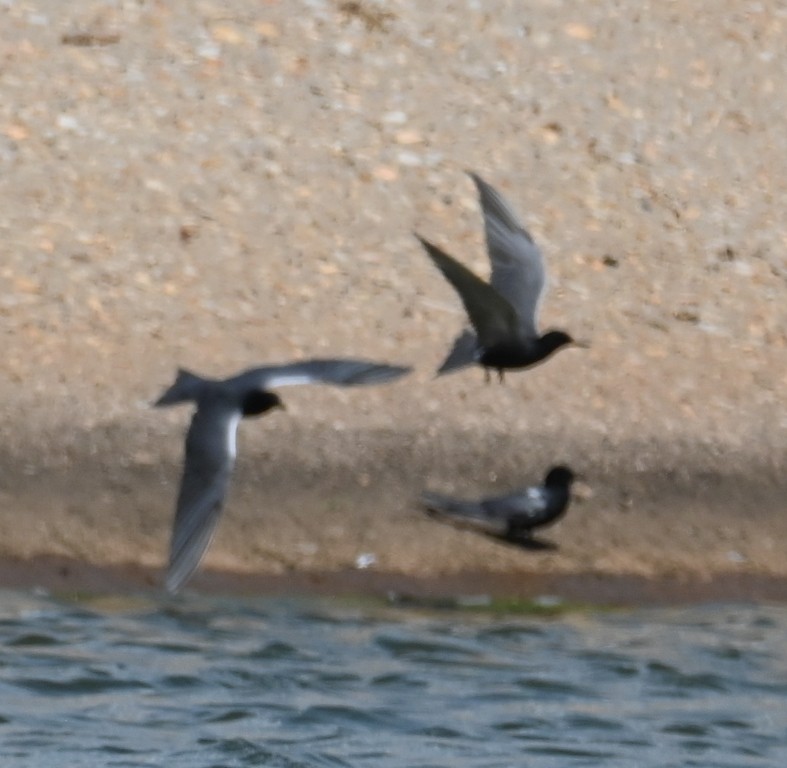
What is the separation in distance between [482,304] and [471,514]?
2.45 feet

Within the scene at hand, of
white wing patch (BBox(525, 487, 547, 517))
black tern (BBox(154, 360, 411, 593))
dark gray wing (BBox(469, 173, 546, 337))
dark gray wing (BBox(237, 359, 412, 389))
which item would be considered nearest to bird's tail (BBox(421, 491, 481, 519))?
white wing patch (BBox(525, 487, 547, 517))

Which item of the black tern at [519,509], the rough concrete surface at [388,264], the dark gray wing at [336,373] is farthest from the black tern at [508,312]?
the rough concrete surface at [388,264]

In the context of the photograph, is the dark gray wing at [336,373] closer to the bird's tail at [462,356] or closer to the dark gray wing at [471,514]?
the bird's tail at [462,356]

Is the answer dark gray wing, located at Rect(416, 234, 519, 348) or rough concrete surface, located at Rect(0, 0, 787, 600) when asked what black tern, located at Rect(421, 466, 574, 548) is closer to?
dark gray wing, located at Rect(416, 234, 519, 348)

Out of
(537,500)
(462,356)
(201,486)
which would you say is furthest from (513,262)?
(201,486)

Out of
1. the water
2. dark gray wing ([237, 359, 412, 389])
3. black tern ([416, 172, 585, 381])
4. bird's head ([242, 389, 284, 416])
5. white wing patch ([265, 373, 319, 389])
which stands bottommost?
the water

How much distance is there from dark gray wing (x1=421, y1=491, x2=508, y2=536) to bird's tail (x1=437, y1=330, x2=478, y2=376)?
46 cm

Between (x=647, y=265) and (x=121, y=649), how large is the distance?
3421 mm

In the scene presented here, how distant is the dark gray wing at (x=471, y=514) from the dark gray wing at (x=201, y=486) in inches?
52.7

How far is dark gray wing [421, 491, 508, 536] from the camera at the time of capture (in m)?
6.89

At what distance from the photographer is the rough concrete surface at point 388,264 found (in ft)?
26.3

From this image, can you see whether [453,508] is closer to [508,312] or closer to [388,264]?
[508,312]

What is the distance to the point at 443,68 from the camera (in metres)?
10.9

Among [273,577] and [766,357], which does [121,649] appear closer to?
[273,577]
